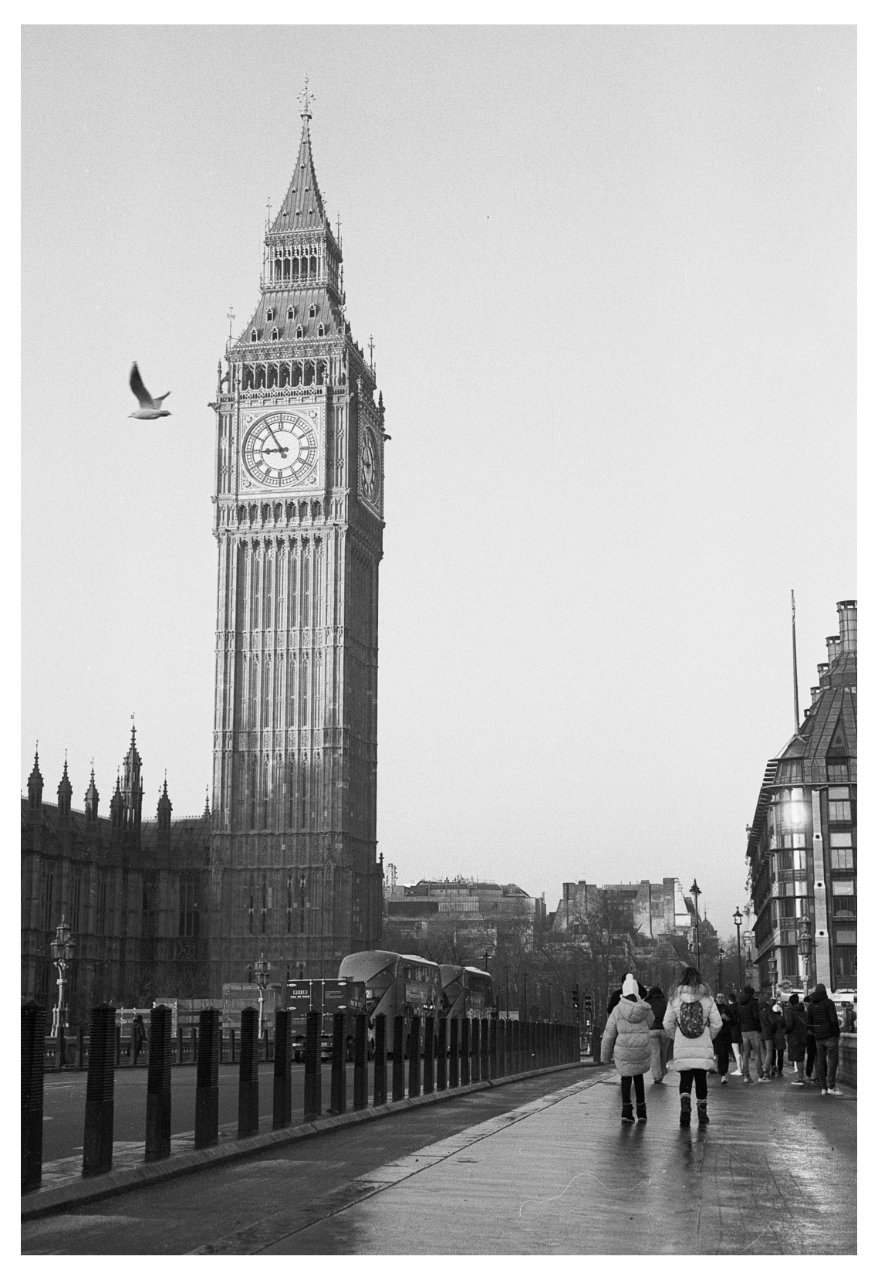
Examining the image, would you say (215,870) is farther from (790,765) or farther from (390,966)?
(390,966)

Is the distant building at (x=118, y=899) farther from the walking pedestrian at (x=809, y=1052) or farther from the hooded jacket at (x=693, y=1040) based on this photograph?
the hooded jacket at (x=693, y=1040)

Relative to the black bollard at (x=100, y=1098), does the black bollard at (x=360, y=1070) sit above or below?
below

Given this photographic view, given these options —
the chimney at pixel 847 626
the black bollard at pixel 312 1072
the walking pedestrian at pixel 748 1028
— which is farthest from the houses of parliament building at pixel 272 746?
the black bollard at pixel 312 1072

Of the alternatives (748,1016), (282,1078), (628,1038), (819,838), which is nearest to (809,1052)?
(748,1016)

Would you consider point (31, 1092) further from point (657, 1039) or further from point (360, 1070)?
point (657, 1039)

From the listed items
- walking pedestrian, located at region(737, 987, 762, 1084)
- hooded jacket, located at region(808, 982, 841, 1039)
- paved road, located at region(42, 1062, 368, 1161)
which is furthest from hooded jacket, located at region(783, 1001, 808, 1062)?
paved road, located at region(42, 1062, 368, 1161)

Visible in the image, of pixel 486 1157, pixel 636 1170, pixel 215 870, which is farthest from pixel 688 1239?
pixel 215 870
